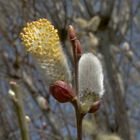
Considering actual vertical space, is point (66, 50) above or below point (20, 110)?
above

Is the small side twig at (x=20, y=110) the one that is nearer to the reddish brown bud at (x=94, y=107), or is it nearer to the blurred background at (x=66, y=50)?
the reddish brown bud at (x=94, y=107)

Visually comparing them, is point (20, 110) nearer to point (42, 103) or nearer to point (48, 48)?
point (48, 48)

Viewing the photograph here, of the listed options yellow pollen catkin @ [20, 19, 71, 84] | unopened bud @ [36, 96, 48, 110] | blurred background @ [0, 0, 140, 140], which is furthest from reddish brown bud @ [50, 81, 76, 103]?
unopened bud @ [36, 96, 48, 110]

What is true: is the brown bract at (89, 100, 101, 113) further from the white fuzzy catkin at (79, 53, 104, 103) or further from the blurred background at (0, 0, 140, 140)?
the blurred background at (0, 0, 140, 140)

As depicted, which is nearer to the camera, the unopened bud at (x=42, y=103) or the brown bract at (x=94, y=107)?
the brown bract at (x=94, y=107)

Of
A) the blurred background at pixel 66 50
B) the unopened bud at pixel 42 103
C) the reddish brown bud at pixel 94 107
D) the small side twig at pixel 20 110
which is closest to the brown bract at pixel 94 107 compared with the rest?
the reddish brown bud at pixel 94 107

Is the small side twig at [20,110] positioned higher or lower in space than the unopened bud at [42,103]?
lower

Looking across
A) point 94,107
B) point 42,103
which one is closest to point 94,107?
point 94,107
